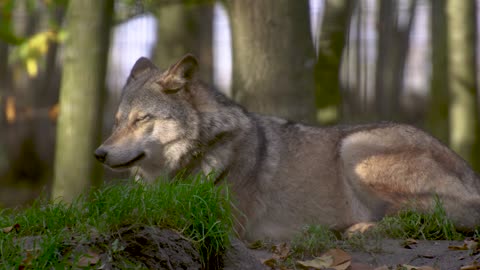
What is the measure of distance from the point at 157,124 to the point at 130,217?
2.27m

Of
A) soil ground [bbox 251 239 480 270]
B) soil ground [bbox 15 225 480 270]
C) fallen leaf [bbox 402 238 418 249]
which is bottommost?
fallen leaf [bbox 402 238 418 249]

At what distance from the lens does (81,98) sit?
8.65 meters

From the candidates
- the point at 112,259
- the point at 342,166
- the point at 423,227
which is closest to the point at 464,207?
the point at 423,227

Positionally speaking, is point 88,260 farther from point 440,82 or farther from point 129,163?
point 440,82

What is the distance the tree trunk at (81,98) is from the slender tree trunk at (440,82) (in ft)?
19.5

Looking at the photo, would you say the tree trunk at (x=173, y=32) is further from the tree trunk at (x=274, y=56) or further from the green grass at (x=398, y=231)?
the green grass at (x=398, y=231)

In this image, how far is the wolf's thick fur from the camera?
648 centimetres

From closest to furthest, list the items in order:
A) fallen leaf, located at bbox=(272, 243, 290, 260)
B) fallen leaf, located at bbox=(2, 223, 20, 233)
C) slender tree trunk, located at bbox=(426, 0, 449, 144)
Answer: fallen leaf, located at bbox=(2, 223, 20, 233) → fallen leaf, located at bbox=(272, 243, 290, 260) → slender tree trunk, located at bbox=(426, 0, 449, 144)

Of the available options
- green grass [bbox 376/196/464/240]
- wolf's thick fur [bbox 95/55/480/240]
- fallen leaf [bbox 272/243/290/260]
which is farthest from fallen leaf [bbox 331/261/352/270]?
wolf's thick fur [bbox 95/55/480/240]

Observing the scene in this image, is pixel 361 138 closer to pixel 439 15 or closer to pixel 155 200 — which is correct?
pixel 155 200

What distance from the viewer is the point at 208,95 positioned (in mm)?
6809

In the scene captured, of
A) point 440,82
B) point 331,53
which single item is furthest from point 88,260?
point 440,82

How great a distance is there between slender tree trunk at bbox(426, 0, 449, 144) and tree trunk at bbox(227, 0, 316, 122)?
4.63 meters

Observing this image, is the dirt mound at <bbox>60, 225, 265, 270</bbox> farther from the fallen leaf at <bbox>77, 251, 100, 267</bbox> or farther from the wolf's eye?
the wolf's eye
